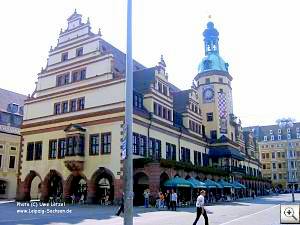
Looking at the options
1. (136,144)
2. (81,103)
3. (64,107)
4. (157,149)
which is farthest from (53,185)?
(157,149)

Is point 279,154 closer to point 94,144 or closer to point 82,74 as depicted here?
point 82,74

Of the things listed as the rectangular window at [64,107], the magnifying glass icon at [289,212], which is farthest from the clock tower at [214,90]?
the magnifying glass icon at [289,212]

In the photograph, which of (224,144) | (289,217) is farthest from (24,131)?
(289,217)

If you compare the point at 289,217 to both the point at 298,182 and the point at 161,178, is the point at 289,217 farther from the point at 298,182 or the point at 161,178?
the point at 298,182

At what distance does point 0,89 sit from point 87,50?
25273 millimetres

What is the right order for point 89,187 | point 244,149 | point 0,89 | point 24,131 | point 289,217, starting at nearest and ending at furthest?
point 289,217 < point 89,187 < point 24,131 < point 0,89 < point 244,149

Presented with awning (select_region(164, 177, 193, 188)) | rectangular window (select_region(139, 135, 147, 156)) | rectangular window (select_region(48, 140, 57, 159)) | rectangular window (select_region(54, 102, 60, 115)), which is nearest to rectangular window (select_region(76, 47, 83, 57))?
rectangular window (select_region(54, 102, 60, 115))

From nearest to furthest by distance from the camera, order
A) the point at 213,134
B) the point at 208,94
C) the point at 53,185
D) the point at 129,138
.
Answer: the point at 129,138 → the point at 53,185 → the point at 213,134 → the point at 208,94

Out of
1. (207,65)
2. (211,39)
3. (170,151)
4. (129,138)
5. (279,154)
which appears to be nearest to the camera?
(129,138)

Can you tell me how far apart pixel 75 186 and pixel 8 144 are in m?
20.8

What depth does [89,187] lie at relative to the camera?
1478 inches

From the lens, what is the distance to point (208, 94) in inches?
2625

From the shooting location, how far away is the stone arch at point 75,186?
38938 millimetres

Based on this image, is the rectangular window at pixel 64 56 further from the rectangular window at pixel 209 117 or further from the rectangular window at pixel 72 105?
the rectangular window at pixel 209 117
